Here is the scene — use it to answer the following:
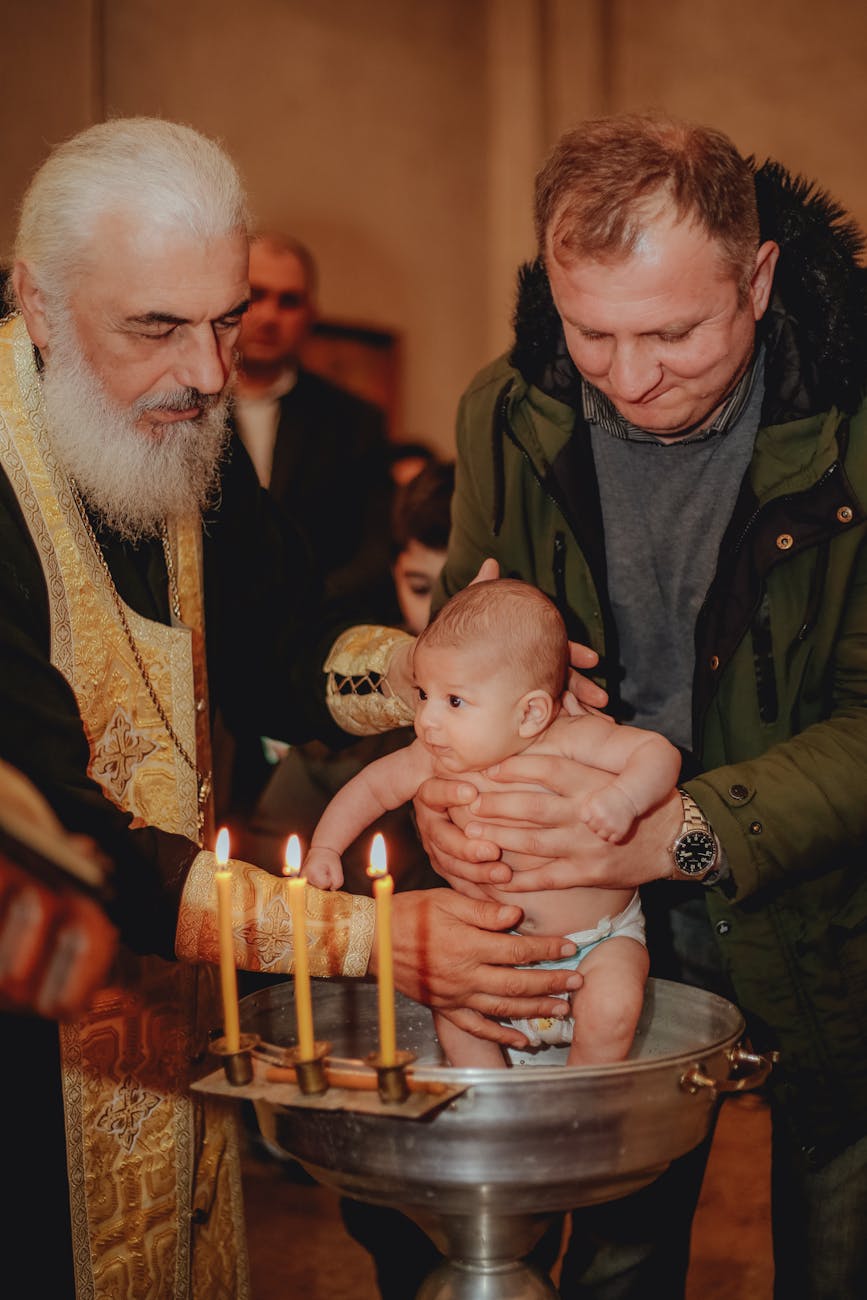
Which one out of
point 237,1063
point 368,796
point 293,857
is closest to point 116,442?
point 368,796

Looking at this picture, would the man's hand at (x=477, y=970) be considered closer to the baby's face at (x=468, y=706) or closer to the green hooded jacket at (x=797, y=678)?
the baby's face at (x=468, y=706)

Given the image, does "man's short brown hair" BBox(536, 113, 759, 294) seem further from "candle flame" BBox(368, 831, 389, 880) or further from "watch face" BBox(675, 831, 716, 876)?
"candle flame" BBox(368, 831, 389, 880)

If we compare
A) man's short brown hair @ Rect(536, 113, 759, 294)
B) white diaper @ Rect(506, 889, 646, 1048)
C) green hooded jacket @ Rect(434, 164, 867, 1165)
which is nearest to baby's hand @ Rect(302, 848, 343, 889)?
white diaper @ Rect(506, 889, 646, 1048)

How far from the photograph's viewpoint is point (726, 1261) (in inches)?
151

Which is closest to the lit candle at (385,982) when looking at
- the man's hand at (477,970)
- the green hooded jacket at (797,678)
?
the man's hand at (477,970)

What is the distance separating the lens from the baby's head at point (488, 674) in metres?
2.24

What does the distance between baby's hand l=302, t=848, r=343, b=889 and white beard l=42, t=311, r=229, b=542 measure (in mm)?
661

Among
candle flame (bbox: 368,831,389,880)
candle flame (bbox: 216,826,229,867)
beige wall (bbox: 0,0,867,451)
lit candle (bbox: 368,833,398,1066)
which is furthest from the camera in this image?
beige wall (bbox: 0,0,867,451)

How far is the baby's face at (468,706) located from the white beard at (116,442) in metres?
0.55

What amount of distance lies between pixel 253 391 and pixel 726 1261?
137 inches

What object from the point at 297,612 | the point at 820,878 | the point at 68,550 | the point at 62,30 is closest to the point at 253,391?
the point at 62,30

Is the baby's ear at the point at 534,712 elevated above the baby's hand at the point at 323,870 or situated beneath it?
elevated above

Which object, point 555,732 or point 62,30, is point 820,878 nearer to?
point 555,732

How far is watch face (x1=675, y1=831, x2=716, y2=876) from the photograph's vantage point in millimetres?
2234
